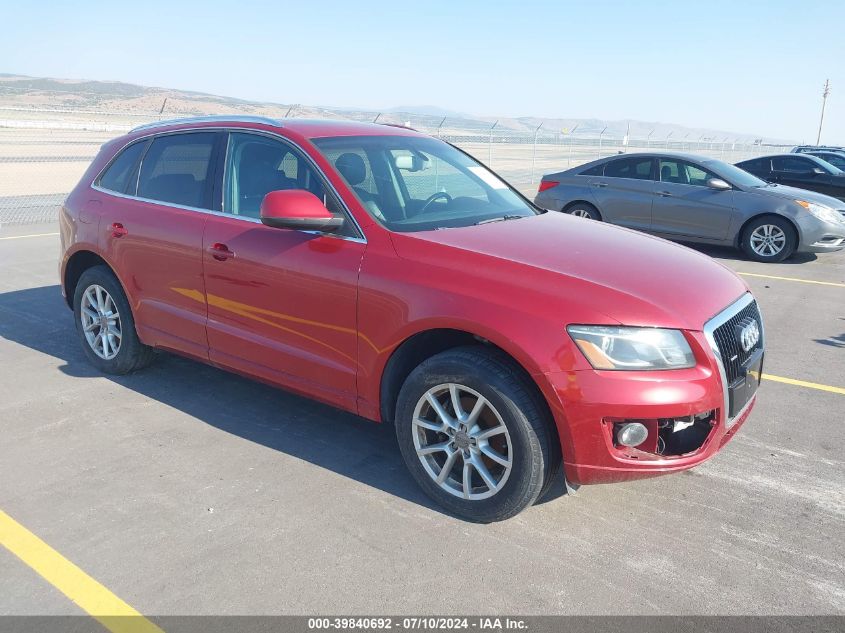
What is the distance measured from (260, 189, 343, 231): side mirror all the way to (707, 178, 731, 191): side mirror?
26.4 feet

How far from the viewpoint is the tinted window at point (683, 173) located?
1054 cm

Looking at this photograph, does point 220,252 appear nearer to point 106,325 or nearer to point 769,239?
point 106,325

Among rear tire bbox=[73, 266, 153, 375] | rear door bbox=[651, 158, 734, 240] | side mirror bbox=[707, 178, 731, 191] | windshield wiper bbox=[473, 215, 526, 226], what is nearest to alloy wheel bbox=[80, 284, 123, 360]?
rear tire bbox=[73, 266, 153, 375]

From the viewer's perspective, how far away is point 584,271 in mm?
3346

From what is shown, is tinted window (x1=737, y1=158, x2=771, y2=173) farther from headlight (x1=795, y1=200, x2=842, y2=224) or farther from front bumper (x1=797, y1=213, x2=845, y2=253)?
front bumper (x1=797, y1=213, x2=845, y2=253)

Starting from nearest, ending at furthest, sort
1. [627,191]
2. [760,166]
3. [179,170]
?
1. [179,170]
2. [627,191]
3. [760,166]

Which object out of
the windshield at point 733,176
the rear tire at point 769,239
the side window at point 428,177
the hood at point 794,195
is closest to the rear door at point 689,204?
the windshield at point 733,176

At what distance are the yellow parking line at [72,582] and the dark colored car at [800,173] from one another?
14.9 metres

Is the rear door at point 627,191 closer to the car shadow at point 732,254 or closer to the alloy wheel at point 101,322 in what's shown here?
the car shadow at point 732,254

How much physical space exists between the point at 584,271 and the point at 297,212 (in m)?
1.41

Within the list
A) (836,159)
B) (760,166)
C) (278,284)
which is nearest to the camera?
(278,284)

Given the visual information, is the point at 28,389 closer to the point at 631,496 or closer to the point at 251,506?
the point at 251,506

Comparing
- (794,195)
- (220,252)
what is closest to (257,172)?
(220,252)

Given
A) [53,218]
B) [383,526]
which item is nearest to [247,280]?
[383,526]
